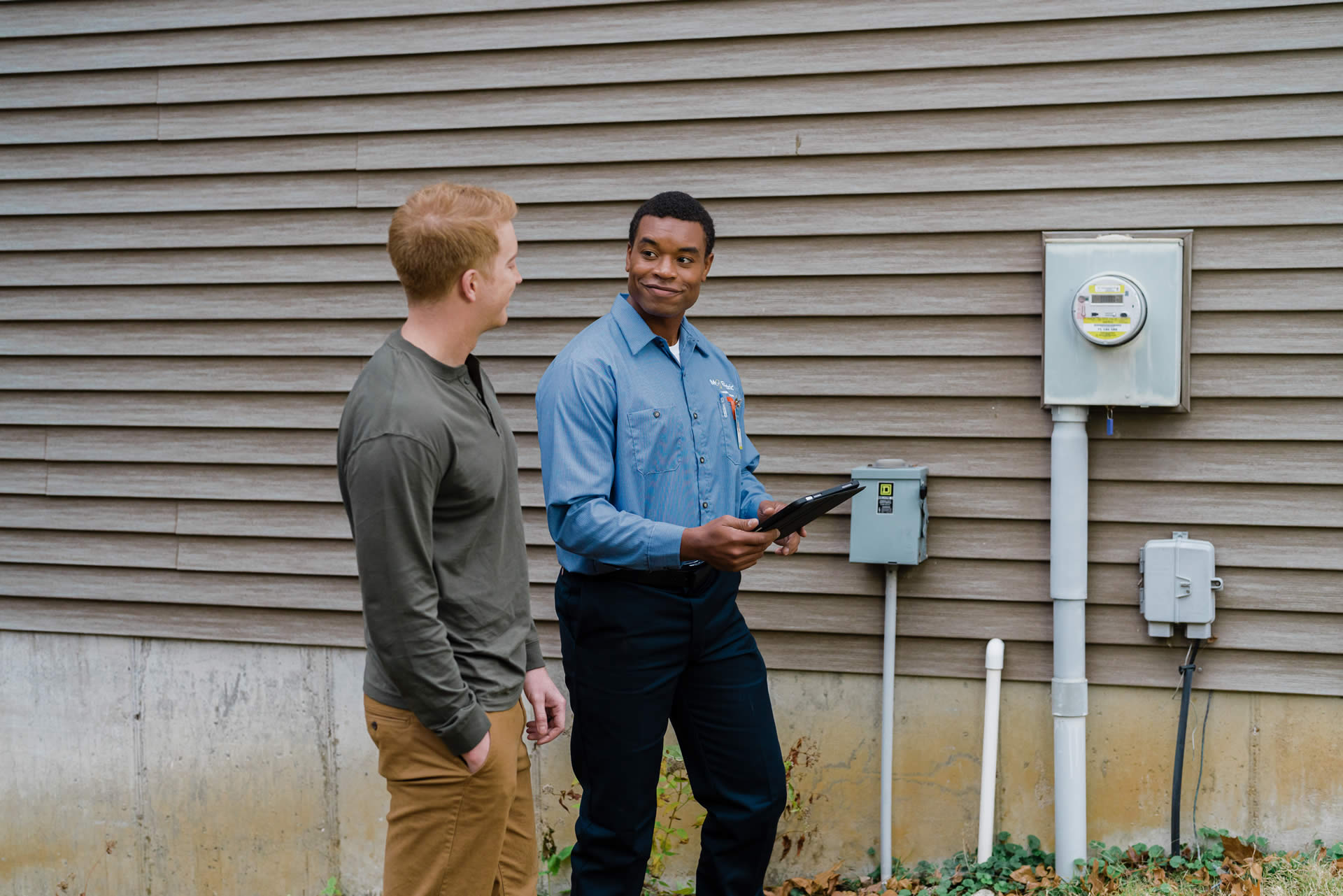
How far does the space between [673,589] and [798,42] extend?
1.87m

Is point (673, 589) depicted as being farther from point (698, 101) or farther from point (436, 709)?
point (698, 101)

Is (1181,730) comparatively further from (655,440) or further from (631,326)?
(631,326)

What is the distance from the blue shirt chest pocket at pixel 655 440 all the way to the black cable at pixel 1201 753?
6.14ft

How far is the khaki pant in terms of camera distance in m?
2.07

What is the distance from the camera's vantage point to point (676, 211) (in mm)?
2844

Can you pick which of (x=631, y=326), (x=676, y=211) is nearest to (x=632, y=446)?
(x=631, y=326)

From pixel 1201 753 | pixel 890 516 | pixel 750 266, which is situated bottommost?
A: pixel 1201 753

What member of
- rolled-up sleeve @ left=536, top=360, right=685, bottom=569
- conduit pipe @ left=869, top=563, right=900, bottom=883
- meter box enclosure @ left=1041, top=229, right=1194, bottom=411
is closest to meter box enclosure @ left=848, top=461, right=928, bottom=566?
conduit pipe @ left=869, top=563, right=900, bottom=883

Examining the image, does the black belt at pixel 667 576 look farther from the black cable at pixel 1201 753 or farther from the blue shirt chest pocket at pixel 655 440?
the black cable at pixel 1201 753

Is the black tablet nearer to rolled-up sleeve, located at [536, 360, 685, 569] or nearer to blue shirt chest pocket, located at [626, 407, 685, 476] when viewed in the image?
rolled-up sleeve, located at [536, 360, 685, 569]

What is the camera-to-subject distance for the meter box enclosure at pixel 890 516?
3.38 m

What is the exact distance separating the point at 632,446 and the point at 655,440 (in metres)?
0.06

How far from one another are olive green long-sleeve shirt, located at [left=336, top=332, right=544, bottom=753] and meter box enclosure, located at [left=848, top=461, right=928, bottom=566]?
4.78ft

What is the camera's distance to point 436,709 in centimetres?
201
